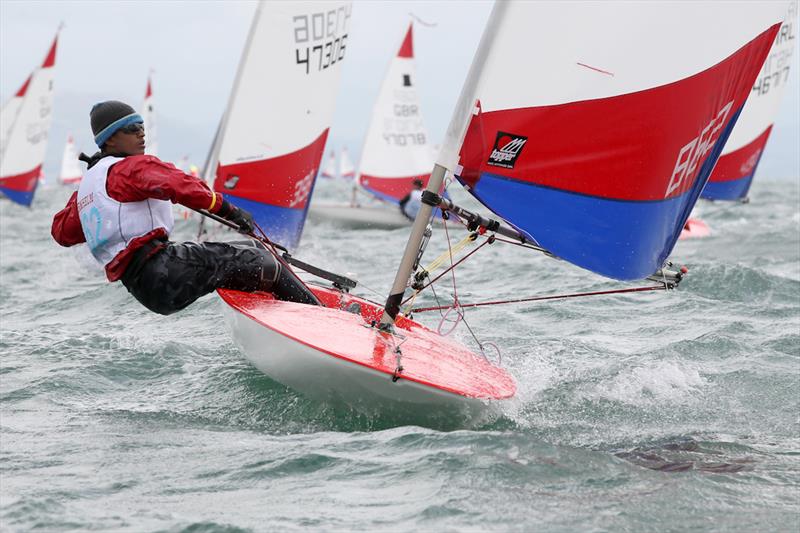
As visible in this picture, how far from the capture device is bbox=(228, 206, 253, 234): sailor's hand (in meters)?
4.32

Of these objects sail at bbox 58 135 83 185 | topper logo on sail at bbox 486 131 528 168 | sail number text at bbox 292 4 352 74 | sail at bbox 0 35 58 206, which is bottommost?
sail at bbox 58 135 83 185

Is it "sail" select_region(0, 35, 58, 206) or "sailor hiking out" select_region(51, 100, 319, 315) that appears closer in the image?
"sailor hiking out" select_region(51, 100, 319, 315)

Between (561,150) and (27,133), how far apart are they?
16972 millimetres

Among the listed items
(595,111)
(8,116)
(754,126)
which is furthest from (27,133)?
(595,111)

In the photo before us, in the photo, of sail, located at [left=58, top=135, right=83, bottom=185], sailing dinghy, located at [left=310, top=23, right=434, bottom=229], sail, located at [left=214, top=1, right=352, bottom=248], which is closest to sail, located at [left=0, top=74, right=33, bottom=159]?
sailing dinghy, located at [left=310, top=23, right=434, bottom=229]

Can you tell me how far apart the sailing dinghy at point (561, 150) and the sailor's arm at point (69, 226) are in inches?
33.5

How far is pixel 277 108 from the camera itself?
8.77m

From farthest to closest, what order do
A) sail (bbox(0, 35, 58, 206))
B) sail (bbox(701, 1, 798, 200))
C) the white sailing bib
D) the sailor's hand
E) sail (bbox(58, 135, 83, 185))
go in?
1. sail (bbox(58, 135, 83, 185))
2. sail (bbox(0, 35, 58, 206))
3. sail (bbox(701, 1, 798, 200))
4. the sailor's hand
5. the white sailing bib

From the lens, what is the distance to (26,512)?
306 cm

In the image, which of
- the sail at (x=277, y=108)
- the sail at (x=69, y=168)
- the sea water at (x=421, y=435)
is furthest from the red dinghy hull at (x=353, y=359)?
the sail at (x=69, y=168)

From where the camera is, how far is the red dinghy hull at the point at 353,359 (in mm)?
3863

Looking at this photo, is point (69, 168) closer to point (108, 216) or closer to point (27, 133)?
point (27, 133)

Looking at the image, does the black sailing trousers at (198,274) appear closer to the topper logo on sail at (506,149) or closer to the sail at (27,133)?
the topper logo on sail at (506,149)

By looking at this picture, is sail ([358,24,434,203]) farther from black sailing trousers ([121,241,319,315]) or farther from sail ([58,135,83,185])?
sail ([58,135,83,185])
